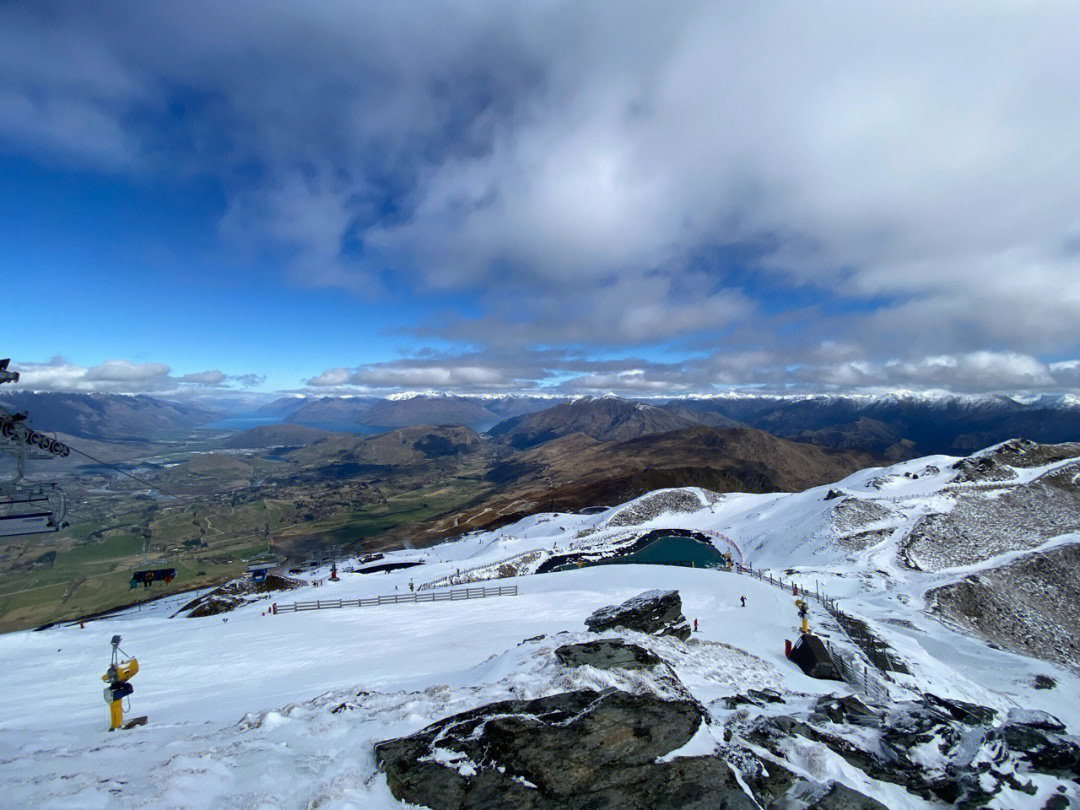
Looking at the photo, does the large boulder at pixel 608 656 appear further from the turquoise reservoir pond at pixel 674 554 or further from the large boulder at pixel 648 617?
the turquoise reservoir pond at pixel 674 554

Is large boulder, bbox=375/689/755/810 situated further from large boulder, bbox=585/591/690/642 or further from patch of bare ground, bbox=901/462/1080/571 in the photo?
patch of bare ground, bbox=901/462/1080/571

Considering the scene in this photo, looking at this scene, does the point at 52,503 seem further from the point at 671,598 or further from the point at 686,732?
the point at 671,598

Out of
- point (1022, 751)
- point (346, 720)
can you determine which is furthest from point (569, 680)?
point (1022, 751)

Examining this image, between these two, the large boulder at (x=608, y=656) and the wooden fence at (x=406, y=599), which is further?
the wooden fence at (x=406, y=599)

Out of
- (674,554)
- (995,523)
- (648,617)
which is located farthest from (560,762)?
(995,523)

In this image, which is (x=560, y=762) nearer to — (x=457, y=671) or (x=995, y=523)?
(x=457, y=671)

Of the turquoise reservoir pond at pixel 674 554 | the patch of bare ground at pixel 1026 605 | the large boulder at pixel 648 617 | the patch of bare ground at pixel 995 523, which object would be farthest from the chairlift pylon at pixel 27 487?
the patch of bare ground at pixel 995 523
